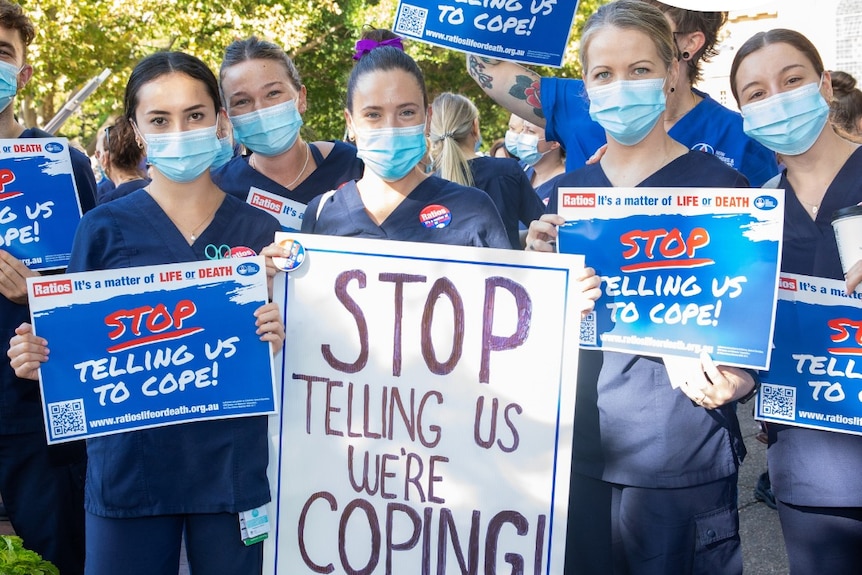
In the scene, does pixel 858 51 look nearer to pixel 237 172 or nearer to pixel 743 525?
pixel 743 525

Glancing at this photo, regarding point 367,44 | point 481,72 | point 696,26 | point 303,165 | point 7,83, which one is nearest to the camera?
point 7,83

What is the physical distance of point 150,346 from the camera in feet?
8.75

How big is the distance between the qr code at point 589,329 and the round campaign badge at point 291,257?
874mm

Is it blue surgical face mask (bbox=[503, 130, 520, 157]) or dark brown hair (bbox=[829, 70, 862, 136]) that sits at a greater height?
dark brown hair (bbox=[829, 70, 862, 136])

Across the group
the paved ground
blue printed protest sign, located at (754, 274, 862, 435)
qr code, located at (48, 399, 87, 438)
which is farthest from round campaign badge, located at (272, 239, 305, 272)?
the paved ground

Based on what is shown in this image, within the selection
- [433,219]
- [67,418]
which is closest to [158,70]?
[433,219]

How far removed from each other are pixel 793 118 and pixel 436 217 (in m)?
1.13

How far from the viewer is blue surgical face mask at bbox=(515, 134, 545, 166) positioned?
6.08m

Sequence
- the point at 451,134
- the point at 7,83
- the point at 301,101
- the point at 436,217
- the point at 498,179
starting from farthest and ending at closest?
the point at 451,134 → the point at 498,179 → the point at 301,101 → the point at 7,83 → the point at 436,217

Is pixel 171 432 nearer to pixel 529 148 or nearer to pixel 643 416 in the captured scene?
pixel 643 416

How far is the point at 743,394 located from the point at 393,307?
1060 mm

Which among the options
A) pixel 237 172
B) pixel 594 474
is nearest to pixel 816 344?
pixel 594 474

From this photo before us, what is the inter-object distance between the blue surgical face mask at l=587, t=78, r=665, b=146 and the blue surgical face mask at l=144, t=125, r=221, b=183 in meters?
1.21

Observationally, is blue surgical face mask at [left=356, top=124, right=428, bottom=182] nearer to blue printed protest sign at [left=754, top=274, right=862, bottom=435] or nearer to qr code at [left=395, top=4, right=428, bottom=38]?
qr code at [left=395, top=4, right=428, bottom=38]
